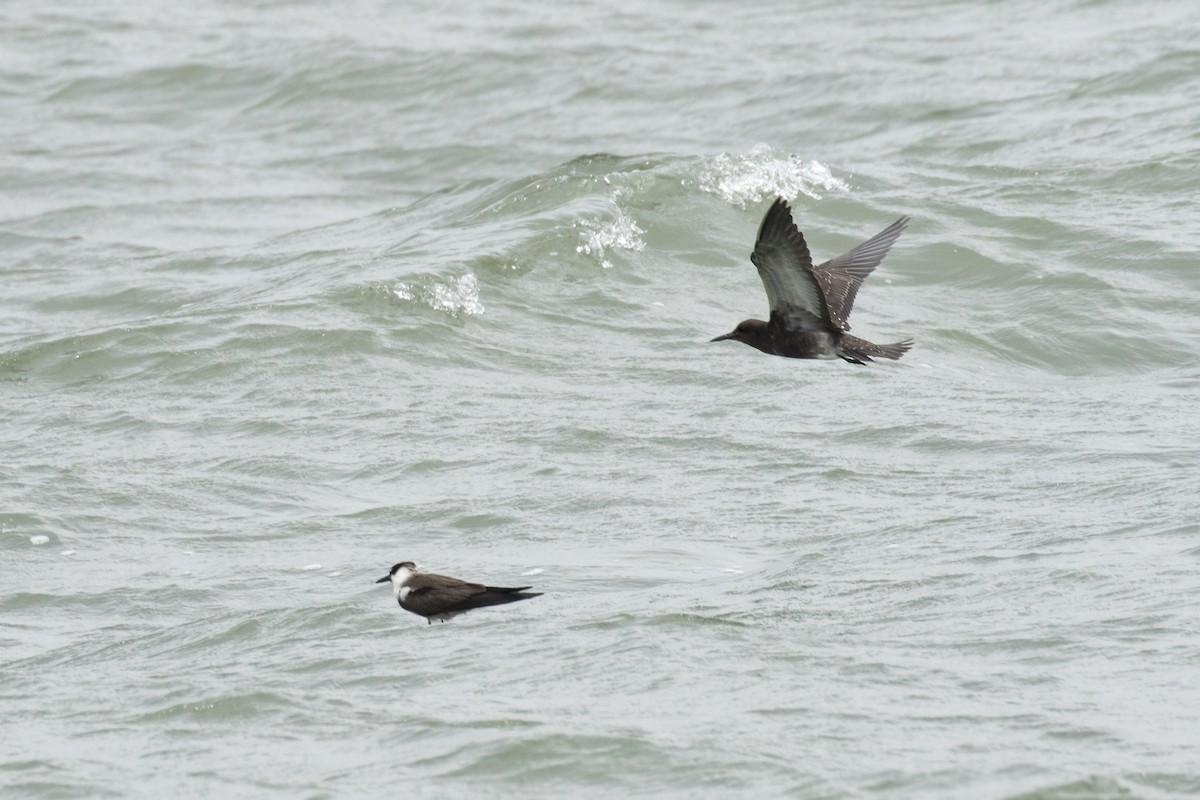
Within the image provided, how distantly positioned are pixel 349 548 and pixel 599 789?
332 cm

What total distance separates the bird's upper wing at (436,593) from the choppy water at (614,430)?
0.18 meters

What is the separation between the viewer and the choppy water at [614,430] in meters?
7.21

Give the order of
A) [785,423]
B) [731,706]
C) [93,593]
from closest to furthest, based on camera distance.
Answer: [731,706], [93,593], [785,423]

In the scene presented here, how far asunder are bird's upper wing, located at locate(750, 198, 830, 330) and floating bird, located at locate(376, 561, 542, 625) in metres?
1.98

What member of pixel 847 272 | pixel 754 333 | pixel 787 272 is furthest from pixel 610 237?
pixel 787 272

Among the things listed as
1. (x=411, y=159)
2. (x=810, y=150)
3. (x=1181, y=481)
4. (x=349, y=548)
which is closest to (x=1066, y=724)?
(x=1181, y=481)

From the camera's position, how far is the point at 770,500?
10141 millimetres

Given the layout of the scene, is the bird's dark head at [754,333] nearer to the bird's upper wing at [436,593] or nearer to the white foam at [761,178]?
the bird's upper wing at [436,593]

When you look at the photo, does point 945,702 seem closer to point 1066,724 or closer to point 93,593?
point 1066,724

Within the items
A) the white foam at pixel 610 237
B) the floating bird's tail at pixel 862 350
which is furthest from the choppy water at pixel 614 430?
the floating bird's tail at pixel 862 350

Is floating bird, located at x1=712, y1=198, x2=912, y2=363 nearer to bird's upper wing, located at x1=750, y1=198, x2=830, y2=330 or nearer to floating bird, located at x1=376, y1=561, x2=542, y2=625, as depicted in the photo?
bird's upper wing, located at x1=750, y1=198, x2=830, y2=330

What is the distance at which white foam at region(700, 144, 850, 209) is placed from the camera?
16312mm

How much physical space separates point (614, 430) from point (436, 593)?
3473mm

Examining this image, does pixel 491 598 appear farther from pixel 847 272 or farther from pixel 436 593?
pixel 847 272
